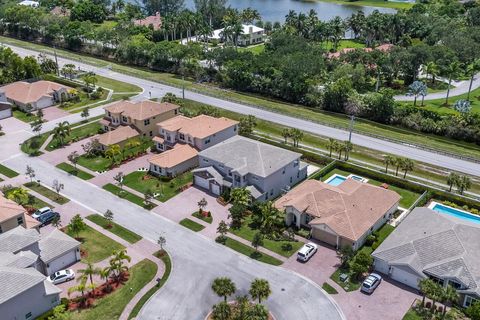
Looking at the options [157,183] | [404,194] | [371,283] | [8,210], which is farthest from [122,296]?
[404,194]

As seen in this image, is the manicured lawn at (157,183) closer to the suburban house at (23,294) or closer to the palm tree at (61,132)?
the palm tree at (61,132)

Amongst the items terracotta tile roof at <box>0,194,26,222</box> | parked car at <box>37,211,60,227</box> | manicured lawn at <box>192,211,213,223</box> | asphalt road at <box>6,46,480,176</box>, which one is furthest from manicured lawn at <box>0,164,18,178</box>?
asphalt road at <box>6,46,480,176</box>

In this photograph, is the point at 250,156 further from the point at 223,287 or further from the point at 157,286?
the point at 223,287

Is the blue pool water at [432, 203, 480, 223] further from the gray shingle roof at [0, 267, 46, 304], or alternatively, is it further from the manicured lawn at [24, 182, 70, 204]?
the manicured lawn at [24, 182, 70, 204]

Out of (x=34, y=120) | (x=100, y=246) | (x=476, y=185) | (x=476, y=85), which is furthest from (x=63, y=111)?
(x=476, y=85)

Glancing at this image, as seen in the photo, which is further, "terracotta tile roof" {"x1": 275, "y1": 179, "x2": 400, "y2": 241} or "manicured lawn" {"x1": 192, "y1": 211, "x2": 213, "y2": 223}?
"manicured lawn" {"x1": 192, "y1": 211, "x2": 213, "y2": 223}

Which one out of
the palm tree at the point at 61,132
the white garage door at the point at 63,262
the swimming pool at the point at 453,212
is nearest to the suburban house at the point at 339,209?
the swimming pool at the point at 453,212
